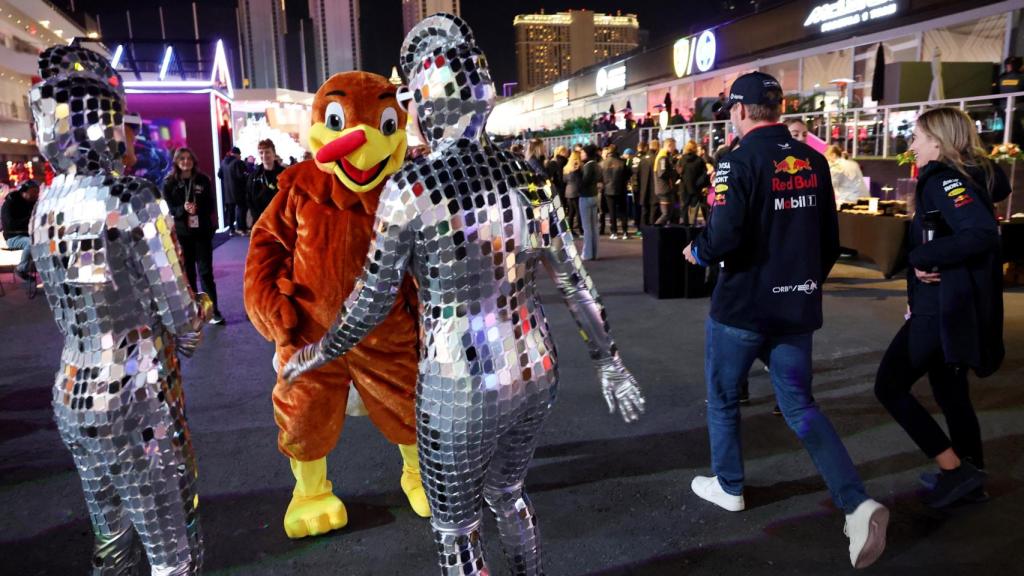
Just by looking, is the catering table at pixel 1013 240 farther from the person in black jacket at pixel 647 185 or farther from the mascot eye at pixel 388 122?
the mascot eye at pixel 388 122

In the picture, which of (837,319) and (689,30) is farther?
(689,30)

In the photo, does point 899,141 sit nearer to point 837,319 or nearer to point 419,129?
point 837,319

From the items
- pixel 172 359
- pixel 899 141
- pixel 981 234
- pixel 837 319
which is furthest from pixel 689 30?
pixel 172 359

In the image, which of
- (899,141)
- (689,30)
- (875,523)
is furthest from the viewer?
(689,30)

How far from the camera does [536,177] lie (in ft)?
6.31

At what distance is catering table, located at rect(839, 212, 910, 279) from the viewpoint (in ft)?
27.5

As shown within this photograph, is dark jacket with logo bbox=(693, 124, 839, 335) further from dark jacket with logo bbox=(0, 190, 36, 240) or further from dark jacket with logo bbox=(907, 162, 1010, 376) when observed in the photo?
dark jacket with logo bbox=(0, 190, 36, 240)

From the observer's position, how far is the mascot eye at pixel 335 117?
2.93 metres

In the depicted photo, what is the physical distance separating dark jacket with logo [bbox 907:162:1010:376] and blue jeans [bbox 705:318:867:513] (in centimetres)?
67

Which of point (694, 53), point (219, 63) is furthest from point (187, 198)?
point (694, 53)

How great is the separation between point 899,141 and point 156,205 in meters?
14.3

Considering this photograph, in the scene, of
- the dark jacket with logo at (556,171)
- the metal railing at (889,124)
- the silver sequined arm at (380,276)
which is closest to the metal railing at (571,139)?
the metal railing at (889,124)

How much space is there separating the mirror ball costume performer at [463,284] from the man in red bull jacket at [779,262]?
3.61 ft

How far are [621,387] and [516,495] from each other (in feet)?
1.40
